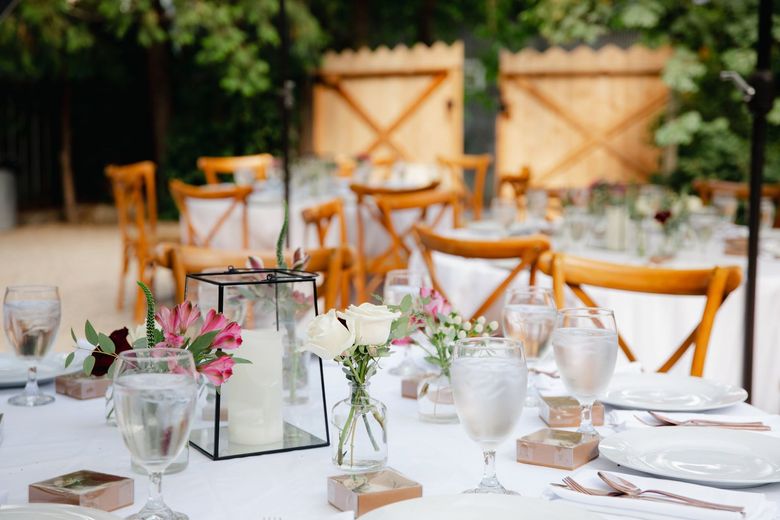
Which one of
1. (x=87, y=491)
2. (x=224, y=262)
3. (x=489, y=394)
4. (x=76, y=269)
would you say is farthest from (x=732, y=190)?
(x=76, y=269)

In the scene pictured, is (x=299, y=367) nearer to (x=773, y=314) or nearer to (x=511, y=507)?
(x=511, y=507)

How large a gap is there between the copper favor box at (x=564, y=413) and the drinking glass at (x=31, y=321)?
732 millimetres

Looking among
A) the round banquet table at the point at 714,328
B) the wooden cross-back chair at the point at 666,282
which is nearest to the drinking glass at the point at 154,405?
the wooden cross-back chair at the point at 666,282

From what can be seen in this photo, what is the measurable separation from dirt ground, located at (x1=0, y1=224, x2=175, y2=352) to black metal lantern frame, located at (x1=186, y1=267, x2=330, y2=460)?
3.58 metres

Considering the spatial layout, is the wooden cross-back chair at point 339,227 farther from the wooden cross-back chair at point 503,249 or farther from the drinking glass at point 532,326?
the drinking glass at point 532,326

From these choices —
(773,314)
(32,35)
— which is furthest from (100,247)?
(773,314)

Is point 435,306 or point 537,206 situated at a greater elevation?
point 537,206

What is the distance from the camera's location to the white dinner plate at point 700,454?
108cm

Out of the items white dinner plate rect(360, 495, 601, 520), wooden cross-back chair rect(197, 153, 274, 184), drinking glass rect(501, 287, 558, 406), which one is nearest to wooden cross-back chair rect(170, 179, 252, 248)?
wooden cross-back chair rect(197, 153, 274, 184)

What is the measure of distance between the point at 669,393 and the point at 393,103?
29.8 ft

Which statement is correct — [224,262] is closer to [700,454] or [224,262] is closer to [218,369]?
[218,369]

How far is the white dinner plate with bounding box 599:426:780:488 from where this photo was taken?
3.56ft

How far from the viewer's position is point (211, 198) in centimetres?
502

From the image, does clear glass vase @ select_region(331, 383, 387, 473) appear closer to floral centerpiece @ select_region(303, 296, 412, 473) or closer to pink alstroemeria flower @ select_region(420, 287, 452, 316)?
floral centerpiece @ select_region(303, 296, 412, 473)
